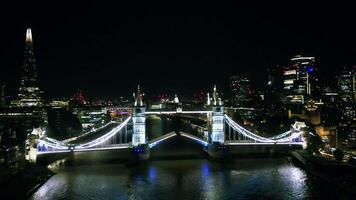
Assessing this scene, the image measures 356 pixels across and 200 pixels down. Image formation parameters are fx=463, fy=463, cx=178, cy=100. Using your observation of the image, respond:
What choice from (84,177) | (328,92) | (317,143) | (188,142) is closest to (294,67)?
(328,92)

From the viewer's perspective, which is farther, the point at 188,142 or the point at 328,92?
the point at 328,92

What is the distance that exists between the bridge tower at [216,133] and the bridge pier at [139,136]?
4995 millimetres

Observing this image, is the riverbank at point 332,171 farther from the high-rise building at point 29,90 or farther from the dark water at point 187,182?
the high-rise building at point 29,90

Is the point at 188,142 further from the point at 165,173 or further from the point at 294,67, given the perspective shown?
the point at 294,67

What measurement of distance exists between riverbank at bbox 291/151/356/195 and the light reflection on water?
0.78 meters

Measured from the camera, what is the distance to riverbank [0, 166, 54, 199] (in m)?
22.0

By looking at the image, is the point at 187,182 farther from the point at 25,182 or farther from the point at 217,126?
the point at 217,126

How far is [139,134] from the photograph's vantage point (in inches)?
1384

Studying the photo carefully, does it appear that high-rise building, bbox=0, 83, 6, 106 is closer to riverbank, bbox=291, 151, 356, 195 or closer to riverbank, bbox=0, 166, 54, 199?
riverbank, bbox=0, 166, 54, 199

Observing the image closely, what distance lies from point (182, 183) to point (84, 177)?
5817mm

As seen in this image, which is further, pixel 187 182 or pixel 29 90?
pixel 29 90

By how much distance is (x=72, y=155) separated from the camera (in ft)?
107

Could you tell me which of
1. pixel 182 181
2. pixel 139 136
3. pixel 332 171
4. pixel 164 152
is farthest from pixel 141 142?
pixel 332 171

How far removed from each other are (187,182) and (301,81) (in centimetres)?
6140
